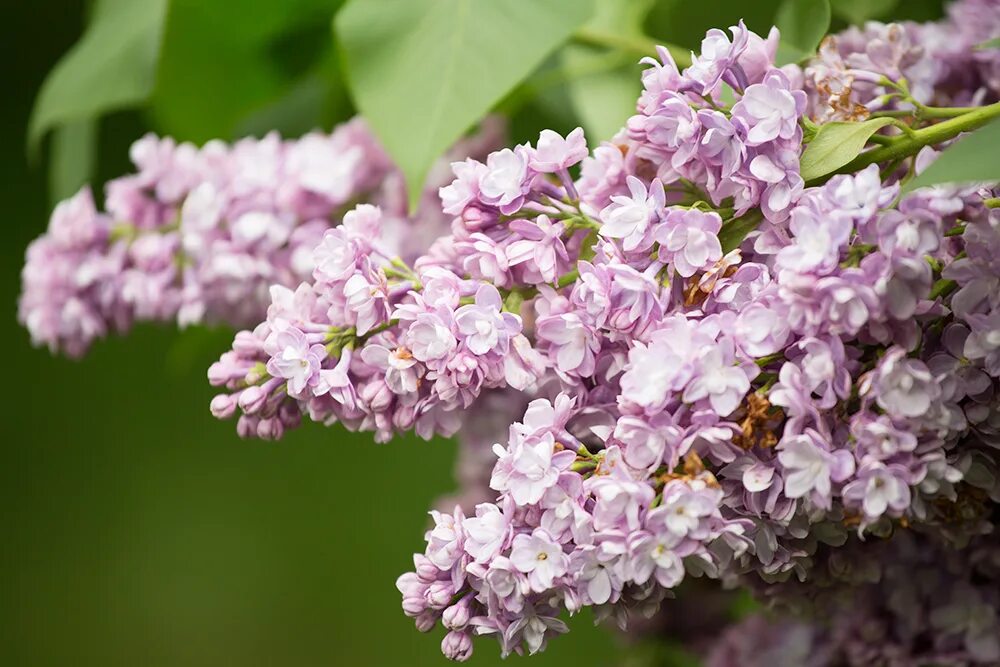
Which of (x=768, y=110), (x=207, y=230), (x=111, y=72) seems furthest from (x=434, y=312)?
(x=111, y=72)

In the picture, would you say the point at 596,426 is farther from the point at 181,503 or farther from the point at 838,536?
the point at 181,503

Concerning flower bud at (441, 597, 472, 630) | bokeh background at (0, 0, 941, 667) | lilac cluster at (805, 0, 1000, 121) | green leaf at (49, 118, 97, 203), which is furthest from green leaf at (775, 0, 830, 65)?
bokeh background at (0, 0, 941, 667)

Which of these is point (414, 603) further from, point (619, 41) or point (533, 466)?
point (619, 41)

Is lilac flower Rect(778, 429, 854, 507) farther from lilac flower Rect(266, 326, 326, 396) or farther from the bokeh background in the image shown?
the bokeh background

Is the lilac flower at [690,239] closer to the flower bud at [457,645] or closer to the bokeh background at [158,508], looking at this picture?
the flower bud at [457,645]

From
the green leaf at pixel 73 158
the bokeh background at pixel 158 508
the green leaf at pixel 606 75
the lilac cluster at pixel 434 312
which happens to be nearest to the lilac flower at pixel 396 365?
the lilac cluster at pixel 434 312

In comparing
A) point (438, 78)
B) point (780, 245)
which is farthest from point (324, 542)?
point (780, 245)
